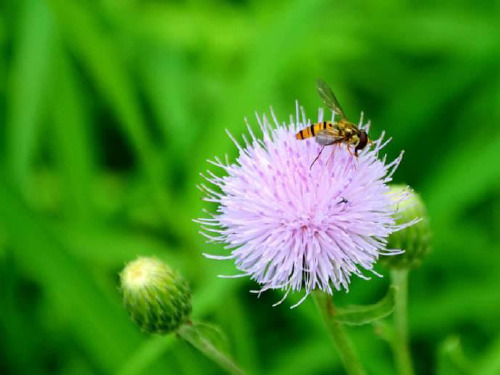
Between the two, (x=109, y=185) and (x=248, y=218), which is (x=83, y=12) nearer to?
(x=109, y=185)

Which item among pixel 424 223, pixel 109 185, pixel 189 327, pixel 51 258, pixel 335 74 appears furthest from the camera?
pixel 335 74

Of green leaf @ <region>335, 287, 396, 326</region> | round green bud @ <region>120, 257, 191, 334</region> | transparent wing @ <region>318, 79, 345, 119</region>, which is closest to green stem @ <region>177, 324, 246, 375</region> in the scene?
round green bud @ <region>120, 257, 191, 334</region>

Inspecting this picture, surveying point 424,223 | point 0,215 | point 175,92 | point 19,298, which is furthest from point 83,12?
point 424,223

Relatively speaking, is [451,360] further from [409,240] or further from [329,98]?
[329,98]

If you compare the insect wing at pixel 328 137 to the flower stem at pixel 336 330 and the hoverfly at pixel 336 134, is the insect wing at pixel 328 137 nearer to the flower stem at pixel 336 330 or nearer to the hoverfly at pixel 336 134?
the hoverfly at pixel 336 134

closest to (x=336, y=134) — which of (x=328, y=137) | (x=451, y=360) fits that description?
(x=328, y=137)

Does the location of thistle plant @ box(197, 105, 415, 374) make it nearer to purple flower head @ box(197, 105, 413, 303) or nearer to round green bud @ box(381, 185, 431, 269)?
purple flower head @ box(197, 105, 413, 303)
